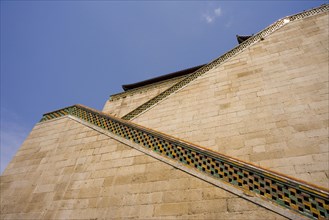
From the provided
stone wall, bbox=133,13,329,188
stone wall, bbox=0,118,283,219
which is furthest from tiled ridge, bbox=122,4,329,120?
stone wall, bbox=0,118,283,219

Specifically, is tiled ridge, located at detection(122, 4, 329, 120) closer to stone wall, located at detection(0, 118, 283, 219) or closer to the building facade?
the building facade

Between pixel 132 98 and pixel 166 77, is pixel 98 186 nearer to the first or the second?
pixel 132 98

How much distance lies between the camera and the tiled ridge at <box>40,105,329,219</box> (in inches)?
113

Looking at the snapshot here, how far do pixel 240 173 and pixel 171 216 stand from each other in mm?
1167

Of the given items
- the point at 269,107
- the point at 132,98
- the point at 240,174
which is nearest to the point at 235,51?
the point at 269,107

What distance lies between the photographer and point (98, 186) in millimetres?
4312

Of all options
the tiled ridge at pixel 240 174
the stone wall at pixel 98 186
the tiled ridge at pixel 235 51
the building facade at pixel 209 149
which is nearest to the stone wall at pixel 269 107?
the building facade at pixel 209 149

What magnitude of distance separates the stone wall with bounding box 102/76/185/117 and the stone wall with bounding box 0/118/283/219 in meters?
4.94

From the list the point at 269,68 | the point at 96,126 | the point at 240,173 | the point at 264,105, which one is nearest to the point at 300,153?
the point at 264,105

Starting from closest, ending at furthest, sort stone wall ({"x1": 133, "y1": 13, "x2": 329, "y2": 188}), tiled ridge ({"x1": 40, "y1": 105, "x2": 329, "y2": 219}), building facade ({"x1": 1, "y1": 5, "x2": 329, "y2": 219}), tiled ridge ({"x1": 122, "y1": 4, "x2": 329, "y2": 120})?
tiled ridge ({"x1": 40, "y1": 105, "x2": 329, "y2": 219}) → building facade ({"x1": 1, "y1": 5, "x2": 329, "y2": 219}) → stone wall ({"x1": 133, "y1": 13, "x2": 329, "y2": 188}) → tiled ridge ({"x1": 122, "y1": 4, "x2": 329, "y2": 120})

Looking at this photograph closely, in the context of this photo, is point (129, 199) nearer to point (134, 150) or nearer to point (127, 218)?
point (127, 218)

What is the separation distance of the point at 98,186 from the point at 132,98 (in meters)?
7.69

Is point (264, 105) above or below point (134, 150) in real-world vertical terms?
above

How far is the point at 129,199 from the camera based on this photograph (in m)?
3.81
